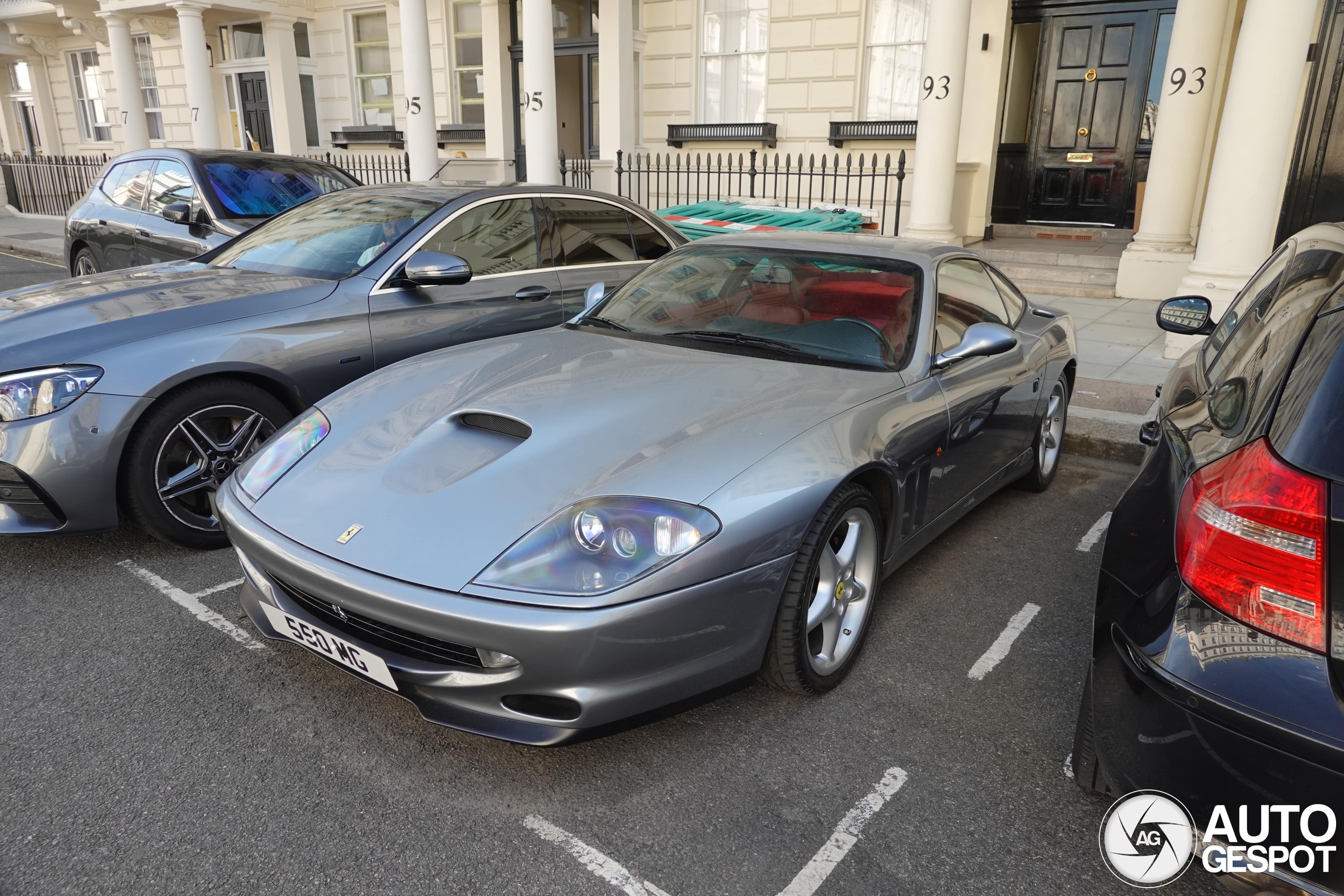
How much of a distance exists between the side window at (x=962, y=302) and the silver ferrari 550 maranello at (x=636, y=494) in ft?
0.08

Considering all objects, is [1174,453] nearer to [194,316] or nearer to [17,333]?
[194,316]

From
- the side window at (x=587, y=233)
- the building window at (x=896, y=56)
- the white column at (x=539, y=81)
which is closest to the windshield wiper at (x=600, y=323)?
the side window at (x=587, y=233)

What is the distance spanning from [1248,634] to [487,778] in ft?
5.86

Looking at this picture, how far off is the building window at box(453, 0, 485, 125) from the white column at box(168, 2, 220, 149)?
446 centimetres

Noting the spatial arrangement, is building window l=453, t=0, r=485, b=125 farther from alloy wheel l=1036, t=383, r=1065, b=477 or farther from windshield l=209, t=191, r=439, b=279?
alloy wheel l=1036, t=383, r=1065, b=477

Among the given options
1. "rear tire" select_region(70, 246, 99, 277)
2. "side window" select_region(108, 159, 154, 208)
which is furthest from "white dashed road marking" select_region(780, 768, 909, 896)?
"rear tire" select_region(70, 246, 99, 277)

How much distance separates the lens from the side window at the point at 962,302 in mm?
3422

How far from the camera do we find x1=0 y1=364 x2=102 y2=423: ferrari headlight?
10.8ft

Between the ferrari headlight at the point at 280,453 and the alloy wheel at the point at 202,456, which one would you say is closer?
the ferrari headlight at the point at 280,453

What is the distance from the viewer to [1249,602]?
1649 millimetres

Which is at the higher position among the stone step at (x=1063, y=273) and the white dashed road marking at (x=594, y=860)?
the stone step at (x=1063, y=273)

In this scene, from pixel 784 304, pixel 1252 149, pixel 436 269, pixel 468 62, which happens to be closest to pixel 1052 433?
pixel 784 304

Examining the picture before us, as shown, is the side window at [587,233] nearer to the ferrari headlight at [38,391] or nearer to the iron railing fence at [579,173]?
the ferrari headlight at [38,391]

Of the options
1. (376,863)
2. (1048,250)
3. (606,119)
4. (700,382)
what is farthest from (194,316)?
(606,119)
